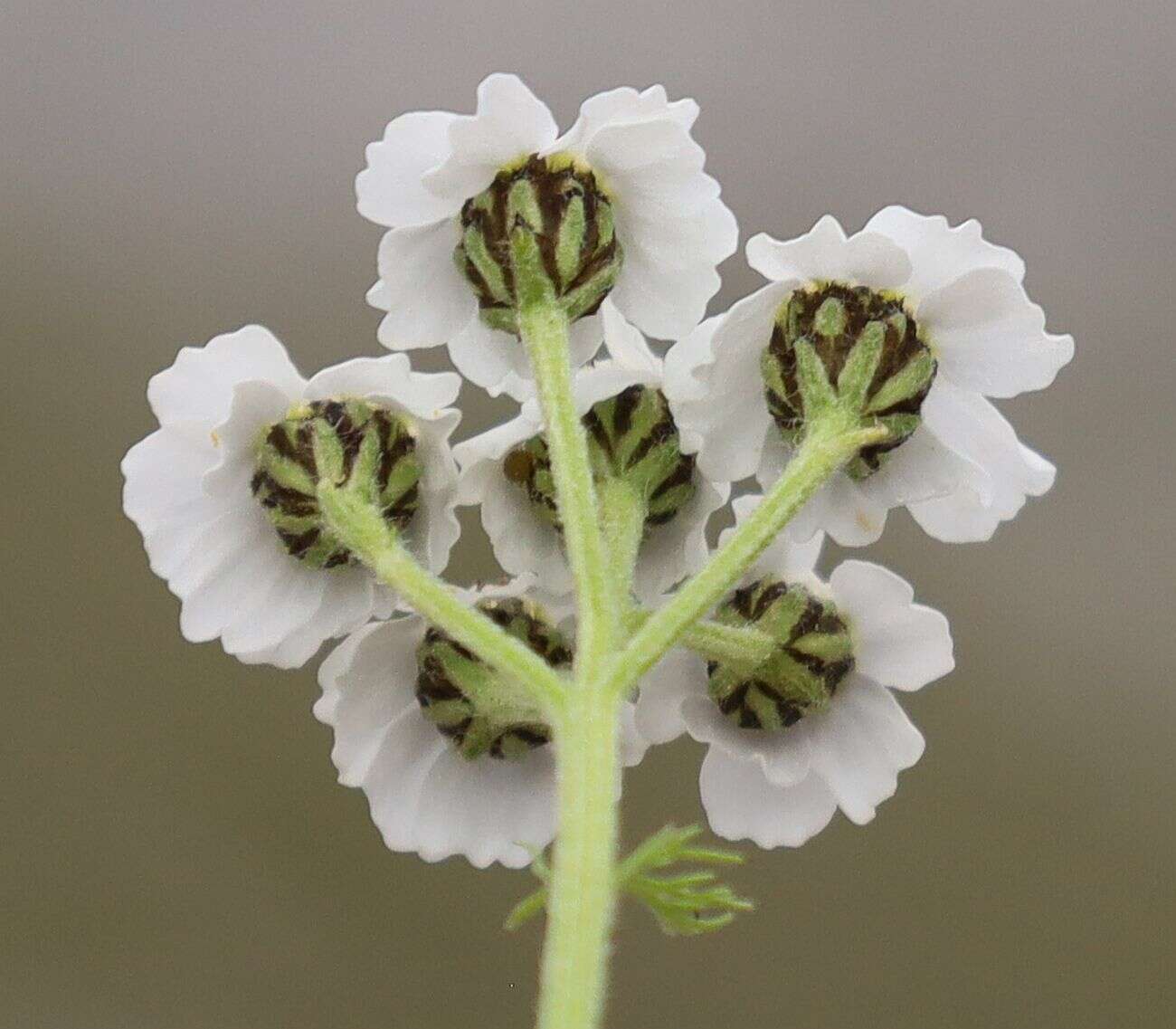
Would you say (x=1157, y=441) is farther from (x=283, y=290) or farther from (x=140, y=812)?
(x=140, y=812)

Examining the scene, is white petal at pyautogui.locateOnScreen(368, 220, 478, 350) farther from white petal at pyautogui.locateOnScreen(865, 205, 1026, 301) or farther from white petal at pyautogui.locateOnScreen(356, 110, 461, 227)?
white petal at pyautogui.locateOnScreen(865, 205, 1026, 301)

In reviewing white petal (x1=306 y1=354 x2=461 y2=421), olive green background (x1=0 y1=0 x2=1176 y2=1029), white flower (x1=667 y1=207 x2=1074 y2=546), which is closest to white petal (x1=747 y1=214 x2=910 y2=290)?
white flower (x1=667 y1=207 x2=1074 y2=546)

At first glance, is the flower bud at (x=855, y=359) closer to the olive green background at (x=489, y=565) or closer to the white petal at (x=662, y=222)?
the white petal at (x=662, y=222)

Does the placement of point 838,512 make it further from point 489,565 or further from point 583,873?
point 489,565

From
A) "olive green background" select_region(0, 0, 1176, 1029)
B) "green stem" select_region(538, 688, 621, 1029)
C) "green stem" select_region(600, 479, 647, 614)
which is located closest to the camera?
"green stem" select_region(538, 688, 621, 1029)

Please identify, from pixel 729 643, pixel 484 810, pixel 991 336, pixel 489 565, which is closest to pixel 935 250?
pixel 991 336

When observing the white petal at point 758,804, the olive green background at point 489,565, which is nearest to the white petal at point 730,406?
the white petal at point 758,804

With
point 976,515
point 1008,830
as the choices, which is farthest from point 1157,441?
point 976,515
